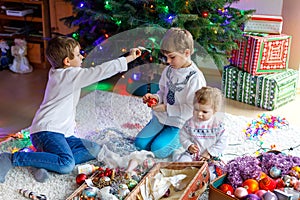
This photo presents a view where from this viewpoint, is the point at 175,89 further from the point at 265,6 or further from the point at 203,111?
the point at 265,6

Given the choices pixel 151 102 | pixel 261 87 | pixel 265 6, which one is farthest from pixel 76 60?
pixel 265 6

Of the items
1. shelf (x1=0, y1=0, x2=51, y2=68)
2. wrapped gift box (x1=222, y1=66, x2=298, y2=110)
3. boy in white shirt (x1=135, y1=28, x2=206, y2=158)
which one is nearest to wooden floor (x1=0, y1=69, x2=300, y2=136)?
wrapped gift box (x1=222, y1=66, x2=298, y2=110)

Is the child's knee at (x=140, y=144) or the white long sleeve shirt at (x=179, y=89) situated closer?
the white long sleeve shirt at (x=179, y=89)

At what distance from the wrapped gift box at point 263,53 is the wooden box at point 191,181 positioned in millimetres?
1203

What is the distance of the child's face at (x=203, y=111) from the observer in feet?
6.30

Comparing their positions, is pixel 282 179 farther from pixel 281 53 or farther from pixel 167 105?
pixel 281 53

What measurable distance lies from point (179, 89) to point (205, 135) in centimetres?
23

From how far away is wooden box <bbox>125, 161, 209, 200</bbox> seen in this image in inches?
69.4

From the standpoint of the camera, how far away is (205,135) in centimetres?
201

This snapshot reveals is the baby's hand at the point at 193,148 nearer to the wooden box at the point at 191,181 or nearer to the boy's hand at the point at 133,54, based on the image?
the wooden box at the point at 191,181

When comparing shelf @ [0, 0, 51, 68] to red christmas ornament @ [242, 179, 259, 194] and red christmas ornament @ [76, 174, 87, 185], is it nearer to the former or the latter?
red christmas ornament @ [76, 174, 87, 185]

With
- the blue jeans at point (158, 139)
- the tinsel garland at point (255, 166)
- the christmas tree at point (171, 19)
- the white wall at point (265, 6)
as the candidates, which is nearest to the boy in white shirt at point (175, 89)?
the blue jeans at point (158, 139)

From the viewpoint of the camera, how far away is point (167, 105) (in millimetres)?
2020

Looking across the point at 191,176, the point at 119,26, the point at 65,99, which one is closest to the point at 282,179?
the point at 191,176
